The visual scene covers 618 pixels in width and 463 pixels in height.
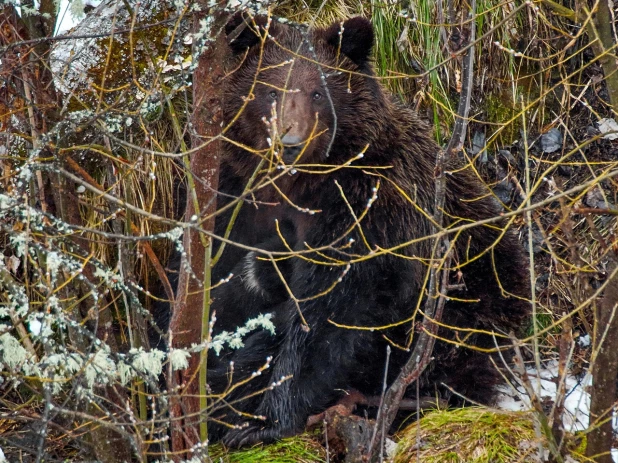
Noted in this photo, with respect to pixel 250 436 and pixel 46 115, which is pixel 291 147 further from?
pixel 250 436

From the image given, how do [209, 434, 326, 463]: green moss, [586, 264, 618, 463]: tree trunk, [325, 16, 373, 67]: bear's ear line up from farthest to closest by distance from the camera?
[325, 16, 373, 67]: bear's ear < [209, 434, 326, 463]: green moss < [586, 264, 618, 463]: tree trunk

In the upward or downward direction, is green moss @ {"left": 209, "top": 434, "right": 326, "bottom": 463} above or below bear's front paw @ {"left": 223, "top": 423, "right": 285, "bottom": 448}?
below

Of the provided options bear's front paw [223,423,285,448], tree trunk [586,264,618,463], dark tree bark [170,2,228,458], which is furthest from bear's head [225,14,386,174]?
tree trunk [586,264,618,463]

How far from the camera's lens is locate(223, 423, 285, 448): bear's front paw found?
16.3 feet

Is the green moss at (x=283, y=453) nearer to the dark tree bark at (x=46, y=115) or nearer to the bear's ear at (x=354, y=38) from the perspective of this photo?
the dark tree bark at (x=46, y=115)

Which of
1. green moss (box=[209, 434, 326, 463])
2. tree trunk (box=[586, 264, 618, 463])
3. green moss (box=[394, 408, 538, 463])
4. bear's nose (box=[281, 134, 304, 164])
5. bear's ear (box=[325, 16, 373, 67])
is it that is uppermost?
bear's ear (box=[325, 16, 373, 67])

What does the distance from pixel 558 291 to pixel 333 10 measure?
8.81 feet

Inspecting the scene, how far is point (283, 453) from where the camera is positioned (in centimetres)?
486

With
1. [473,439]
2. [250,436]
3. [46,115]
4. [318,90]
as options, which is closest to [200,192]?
[46,115]

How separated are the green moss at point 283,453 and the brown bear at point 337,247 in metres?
0.07

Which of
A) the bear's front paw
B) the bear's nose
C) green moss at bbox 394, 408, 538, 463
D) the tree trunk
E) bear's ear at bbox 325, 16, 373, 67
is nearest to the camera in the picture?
the tree trunk

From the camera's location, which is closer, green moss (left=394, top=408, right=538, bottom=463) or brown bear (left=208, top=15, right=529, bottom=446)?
green moss (left=394, top=408, right=538, bottom=463)

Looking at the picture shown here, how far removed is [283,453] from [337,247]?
1.22 metres

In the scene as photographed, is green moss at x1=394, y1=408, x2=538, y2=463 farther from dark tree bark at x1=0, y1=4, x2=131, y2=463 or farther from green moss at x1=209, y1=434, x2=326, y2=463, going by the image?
dark tree bark at x1=0, y1=4, x2=131, y2=463
